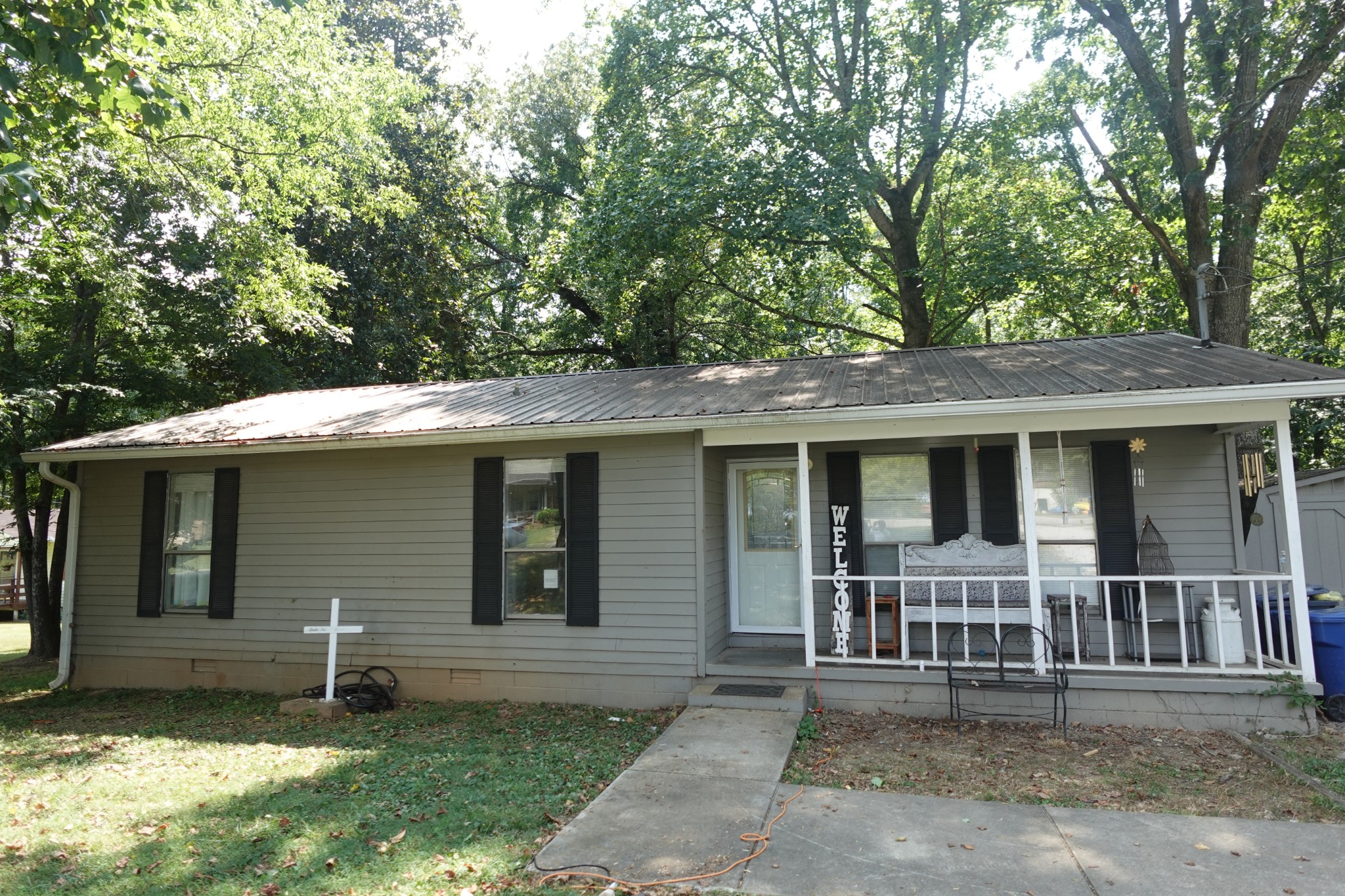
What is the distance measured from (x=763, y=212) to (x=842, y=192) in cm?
131

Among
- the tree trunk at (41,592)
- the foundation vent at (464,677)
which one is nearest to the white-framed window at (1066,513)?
the foundation vent at (464,677)

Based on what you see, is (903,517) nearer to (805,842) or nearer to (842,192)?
(805,842)

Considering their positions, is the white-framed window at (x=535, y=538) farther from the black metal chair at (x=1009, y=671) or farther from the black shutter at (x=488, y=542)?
the black metal chair at (x=1009, y=671)

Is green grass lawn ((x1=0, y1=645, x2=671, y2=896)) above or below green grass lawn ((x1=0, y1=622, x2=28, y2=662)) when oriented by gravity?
above

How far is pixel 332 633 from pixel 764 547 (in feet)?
14.5

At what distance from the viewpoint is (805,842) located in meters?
4.02

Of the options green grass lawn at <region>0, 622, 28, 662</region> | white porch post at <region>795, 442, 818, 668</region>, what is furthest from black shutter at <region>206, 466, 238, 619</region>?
green grass lawn at <region>0, 622, 28, 662</region>

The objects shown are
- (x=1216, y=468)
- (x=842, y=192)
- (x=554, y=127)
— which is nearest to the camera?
(x=1216, y=468)

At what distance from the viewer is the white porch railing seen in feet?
20.7

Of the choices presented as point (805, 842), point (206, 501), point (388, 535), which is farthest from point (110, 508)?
point (805, 842)

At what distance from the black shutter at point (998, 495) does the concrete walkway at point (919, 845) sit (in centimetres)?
337

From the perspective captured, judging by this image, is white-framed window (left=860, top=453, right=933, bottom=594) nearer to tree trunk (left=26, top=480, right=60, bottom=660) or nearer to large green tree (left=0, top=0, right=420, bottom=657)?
large green tree (left=0, top=0, right=420, bottom=657)

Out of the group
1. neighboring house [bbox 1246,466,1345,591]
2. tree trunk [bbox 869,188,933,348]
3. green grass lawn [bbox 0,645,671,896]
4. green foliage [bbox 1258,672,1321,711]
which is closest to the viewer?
green grass lawn [bbox 0,645,671,896]

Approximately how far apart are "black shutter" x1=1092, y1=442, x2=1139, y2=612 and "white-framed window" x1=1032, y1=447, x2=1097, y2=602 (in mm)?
74
